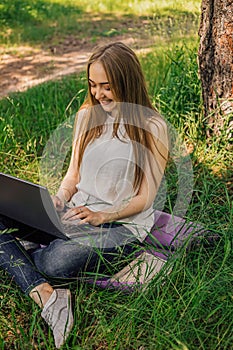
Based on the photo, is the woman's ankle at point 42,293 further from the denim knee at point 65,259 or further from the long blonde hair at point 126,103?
the long blonde hair at point 126,103

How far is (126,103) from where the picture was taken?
2.49 meters

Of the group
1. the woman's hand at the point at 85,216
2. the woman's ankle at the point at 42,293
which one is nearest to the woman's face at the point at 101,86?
the woman's hand at the point at 85,216

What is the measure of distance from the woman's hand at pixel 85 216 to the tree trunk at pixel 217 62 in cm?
118

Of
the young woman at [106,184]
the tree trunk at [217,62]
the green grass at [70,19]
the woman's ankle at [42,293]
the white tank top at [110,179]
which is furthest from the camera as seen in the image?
the green grass at [70,19]

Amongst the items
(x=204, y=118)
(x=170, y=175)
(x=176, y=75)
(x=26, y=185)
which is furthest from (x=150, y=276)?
(x=176, y=75)

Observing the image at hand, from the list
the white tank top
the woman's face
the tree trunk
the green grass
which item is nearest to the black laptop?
the white tank top

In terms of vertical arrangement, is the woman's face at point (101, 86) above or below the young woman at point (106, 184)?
above

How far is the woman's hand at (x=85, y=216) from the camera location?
2438 mm

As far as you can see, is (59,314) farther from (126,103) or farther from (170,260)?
(126,103)

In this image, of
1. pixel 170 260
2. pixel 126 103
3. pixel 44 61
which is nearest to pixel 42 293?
pixel 170 260

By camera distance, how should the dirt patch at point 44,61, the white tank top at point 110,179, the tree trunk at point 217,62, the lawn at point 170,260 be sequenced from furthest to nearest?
1. the dirt patch at point 44,61
2. the tree trunk at point 217,62
3. the white tank top at point 110,179
4. the lawn at point 170,260

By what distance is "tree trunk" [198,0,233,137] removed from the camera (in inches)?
127

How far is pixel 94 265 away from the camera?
2443mm

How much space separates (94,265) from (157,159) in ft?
1.77
